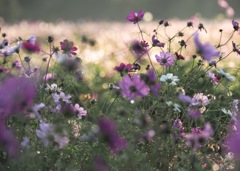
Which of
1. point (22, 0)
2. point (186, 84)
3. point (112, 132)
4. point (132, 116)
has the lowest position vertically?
point (112, 132)

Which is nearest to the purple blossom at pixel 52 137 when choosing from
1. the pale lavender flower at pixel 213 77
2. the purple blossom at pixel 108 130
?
the purple blossom at pixel 108 130

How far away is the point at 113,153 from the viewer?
6.59ft

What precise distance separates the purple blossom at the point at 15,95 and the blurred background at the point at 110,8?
106 feet

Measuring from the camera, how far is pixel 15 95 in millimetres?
1530

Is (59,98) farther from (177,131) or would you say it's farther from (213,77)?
(213,77)

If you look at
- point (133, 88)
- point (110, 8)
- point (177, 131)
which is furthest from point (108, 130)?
point (110, 8)

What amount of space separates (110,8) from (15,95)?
38902 mm

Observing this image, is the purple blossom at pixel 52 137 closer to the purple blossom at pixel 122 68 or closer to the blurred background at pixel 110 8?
the purple blossom at pixel 122 68

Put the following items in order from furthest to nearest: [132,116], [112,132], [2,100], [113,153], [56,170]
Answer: [132,116] < [113,153] < [56,170] < [112,132] < [2,100]

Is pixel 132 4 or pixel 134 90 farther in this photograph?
pixel 132 4

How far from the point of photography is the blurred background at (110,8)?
35375 mm

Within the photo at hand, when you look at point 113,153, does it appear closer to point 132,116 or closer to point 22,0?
point 132,116

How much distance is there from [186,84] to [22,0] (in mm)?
33798

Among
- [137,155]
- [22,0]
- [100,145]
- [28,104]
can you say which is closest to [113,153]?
[100,145]
